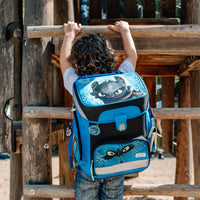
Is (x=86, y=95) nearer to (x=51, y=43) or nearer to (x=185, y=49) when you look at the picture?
(x=51, y=43)

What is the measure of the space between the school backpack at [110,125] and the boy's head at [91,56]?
11cm

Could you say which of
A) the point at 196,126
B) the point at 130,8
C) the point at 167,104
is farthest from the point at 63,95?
the point at 167,104

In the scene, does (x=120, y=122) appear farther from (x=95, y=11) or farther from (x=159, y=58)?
(x=95, y=11)

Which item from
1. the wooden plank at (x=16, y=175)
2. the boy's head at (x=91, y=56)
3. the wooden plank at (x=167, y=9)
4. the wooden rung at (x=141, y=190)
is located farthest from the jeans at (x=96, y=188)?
the wooden plank at (x=167, y=9)

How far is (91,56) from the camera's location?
1.75 m

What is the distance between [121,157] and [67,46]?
888 millimetres

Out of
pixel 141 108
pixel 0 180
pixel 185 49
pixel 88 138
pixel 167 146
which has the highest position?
pixel 185 49

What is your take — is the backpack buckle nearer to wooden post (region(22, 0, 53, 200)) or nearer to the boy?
the boy

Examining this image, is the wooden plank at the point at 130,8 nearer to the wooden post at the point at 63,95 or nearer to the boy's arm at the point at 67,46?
the wooden post at the point at 63,95

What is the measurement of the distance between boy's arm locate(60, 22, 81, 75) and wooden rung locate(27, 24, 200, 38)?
0.21 ft

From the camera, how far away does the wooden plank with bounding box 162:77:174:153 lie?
15.3 ft

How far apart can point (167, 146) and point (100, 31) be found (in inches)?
130

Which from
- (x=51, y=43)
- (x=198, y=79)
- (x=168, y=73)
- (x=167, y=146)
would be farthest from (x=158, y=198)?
(x=51, y=43)

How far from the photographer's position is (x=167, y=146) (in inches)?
189
